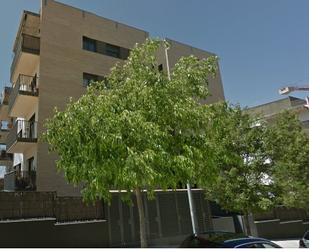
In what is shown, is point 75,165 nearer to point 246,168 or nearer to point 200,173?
point 200,173

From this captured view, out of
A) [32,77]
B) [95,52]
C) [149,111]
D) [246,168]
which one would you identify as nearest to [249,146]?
[246,168]

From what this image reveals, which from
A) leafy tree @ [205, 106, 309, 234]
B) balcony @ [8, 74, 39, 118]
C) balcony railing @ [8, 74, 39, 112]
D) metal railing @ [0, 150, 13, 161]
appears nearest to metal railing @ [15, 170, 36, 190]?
balcony @ [8, 74, 39, 118]

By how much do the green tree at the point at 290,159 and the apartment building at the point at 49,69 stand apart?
1144 cm

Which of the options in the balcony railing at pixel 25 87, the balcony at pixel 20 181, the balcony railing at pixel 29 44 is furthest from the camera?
the balcony railing at pixel 29 44

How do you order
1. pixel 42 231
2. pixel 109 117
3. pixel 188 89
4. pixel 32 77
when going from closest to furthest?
pixel 109 117 → pixel 188 89 → pixel 42 231 → pixel 32 77

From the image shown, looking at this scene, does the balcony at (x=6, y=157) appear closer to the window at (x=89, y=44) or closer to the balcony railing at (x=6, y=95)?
the balcony railing at (x=6, y=95)

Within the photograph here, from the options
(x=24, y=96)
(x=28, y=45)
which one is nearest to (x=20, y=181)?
(x=24, y=96)

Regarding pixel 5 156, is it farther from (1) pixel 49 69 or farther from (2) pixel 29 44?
(2) pixel 29 44

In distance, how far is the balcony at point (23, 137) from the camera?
1953 centimetres

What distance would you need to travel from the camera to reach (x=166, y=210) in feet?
61.1

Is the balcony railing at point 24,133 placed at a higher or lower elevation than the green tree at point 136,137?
higher

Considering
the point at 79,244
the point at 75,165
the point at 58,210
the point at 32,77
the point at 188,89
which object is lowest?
the point at 79,244

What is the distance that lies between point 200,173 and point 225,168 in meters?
5.89

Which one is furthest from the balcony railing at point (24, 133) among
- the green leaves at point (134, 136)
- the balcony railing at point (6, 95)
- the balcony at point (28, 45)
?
the green leaves at point (134, 136)
